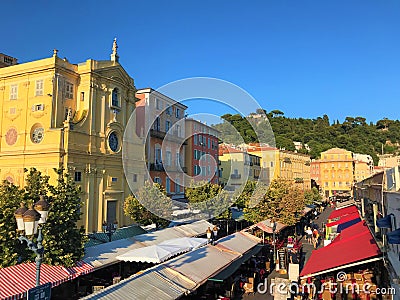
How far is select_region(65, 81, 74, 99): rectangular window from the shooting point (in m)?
26.4

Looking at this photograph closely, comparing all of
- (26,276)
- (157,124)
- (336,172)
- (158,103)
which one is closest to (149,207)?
(26,276)

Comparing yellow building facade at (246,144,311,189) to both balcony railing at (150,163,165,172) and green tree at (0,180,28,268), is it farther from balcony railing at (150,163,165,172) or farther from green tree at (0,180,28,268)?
green tree at (0,180,28,268)

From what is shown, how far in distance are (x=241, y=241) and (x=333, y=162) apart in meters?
70.7

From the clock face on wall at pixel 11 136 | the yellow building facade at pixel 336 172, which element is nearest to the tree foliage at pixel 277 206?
the clock face on wall at pixel 11 136

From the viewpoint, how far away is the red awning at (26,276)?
9.59m

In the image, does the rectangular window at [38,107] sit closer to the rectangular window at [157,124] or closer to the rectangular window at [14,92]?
the rectangular window at [14,92]

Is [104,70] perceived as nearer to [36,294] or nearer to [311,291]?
[311,291]

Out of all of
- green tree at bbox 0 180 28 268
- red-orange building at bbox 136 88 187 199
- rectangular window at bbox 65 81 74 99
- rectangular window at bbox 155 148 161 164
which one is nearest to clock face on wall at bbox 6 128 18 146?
rectangular window at bbox 65 81 74 99

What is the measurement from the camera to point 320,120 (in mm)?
131000

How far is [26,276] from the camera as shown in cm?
1052

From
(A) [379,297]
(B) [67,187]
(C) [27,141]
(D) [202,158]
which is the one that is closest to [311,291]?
(A) [379,297]

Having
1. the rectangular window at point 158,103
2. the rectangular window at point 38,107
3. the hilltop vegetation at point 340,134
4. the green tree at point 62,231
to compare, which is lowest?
the green tree at point 62,231

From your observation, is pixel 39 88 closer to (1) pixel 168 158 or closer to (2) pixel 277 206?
(1) pixel 168 158

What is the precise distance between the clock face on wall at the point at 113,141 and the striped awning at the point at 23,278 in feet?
58.0
